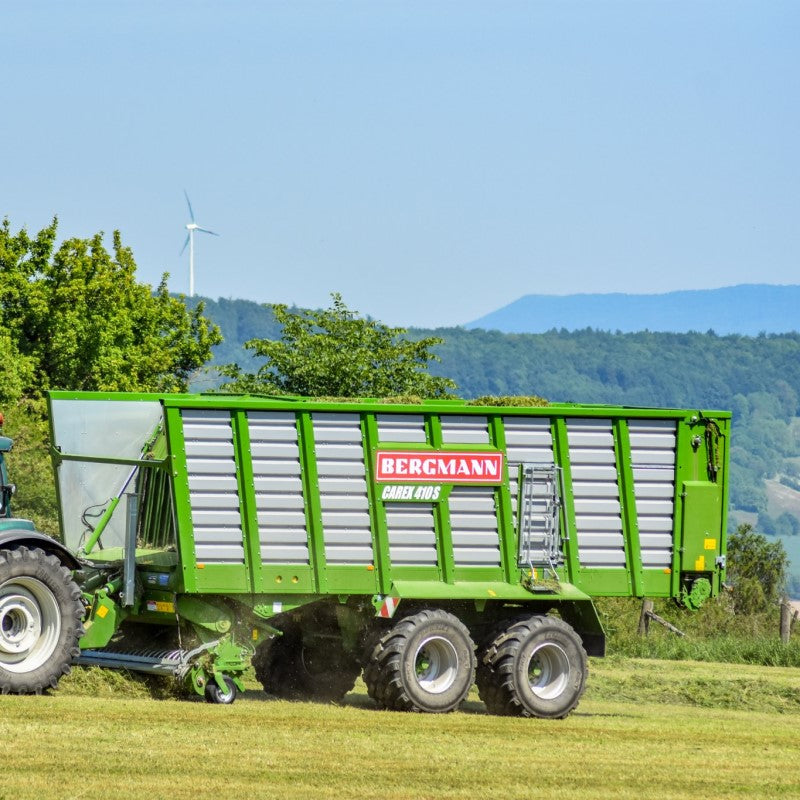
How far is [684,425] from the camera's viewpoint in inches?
661

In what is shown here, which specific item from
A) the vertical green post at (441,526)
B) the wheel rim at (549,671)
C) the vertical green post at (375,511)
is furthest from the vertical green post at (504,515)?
the vertical green post at (375,511)

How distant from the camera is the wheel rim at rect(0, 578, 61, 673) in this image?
14227 millimetres

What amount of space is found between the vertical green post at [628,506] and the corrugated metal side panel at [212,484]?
4122mm

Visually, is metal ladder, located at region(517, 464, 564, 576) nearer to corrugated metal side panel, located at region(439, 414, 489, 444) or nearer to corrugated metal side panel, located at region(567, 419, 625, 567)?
corrugated metal side panel, located at region(567, 419, 625, 567)

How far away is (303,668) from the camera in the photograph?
17.1 meters

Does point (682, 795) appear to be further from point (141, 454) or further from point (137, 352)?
point (137, 352)

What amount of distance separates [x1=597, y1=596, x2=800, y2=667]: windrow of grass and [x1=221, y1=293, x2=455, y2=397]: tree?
384 inches

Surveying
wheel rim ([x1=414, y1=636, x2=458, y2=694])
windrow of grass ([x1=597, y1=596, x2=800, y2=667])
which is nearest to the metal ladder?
wheel rim ([x1=414, y1=636, x2=458, y2=694])

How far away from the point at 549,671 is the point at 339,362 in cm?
2390

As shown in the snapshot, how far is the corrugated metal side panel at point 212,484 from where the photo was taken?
15031mm

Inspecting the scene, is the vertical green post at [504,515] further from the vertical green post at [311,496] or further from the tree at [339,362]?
the tree at [339,362]

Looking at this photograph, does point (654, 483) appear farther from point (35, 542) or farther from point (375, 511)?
point (35, 542)

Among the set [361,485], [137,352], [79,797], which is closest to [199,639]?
[361,485]

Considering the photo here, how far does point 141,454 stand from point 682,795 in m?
7.44
